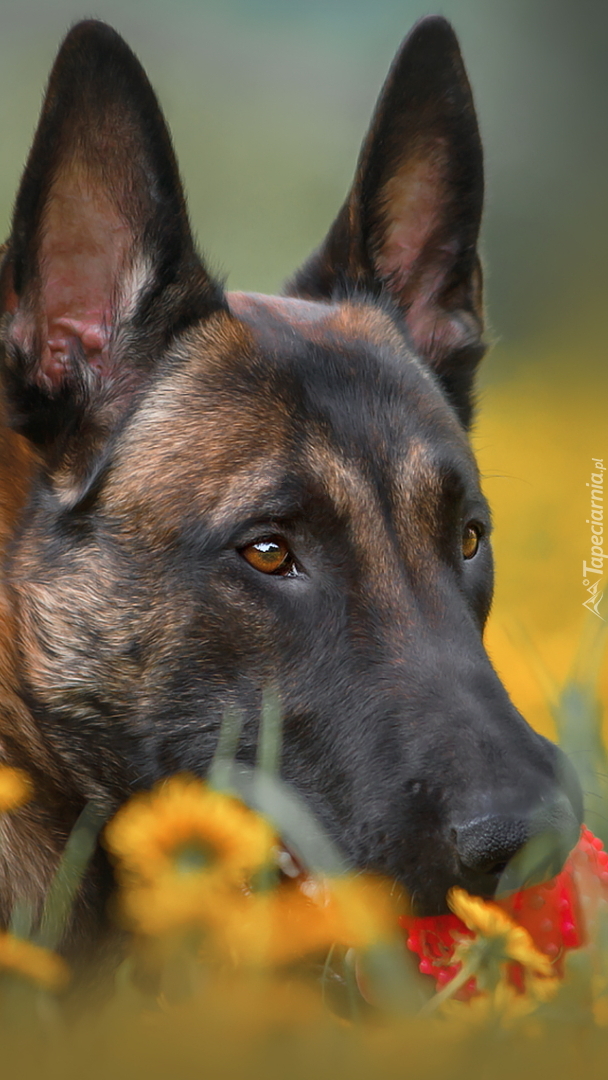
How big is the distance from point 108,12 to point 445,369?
160 inches

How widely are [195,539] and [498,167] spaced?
3204 mm

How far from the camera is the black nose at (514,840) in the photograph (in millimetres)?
2168

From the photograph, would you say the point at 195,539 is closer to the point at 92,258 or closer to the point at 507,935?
the point at 92,258

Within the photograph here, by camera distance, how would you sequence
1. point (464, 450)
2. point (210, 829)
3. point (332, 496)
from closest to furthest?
point (210, 829)
point (332, 496)
point (464, 450)

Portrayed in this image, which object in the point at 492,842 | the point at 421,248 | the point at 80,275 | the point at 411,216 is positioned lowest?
the point at 492,842

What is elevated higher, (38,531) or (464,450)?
(464,450)

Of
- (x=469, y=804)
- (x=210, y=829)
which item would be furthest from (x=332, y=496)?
(x=210, y=829)

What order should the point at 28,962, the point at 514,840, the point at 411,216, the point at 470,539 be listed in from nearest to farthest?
1. the point at 28,962
2. the point at 514,840
3. the point at 470,539
4. the point at 411,216

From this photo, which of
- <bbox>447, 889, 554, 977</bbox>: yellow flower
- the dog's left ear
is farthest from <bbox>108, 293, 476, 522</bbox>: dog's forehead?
<bbox>447, 889, 554, 977</bbox>: yellow flower

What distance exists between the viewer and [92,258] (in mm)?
3227

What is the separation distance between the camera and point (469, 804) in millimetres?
2336

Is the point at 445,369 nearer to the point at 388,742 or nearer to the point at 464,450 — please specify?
the point at 464,450

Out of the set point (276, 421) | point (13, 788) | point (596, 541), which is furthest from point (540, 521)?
point (13, 788)

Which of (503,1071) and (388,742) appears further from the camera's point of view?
(388,742)
